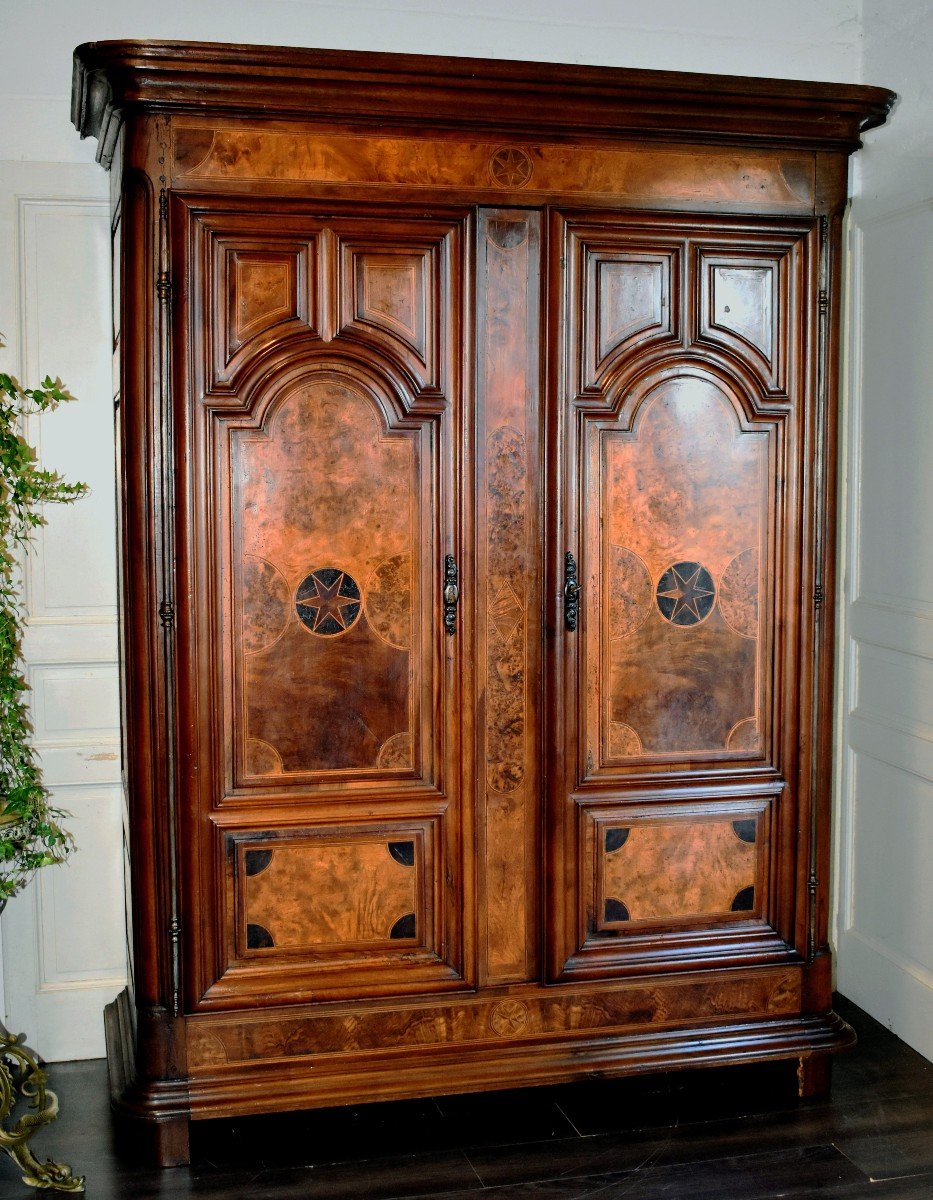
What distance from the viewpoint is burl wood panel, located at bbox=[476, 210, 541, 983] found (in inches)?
106

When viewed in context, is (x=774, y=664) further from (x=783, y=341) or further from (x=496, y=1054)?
(x=496, y=1054)

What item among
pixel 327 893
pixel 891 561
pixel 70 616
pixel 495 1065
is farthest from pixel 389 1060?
pixel 891 561

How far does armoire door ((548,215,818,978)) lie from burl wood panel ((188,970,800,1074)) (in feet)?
0.23

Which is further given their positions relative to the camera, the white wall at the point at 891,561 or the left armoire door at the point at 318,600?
the white wall at the point at 891,561

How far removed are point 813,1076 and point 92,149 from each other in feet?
9.93

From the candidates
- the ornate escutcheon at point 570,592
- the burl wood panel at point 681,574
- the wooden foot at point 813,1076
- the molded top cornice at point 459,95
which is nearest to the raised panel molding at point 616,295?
the burl wood panel at point 681,574

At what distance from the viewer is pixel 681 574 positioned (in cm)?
284

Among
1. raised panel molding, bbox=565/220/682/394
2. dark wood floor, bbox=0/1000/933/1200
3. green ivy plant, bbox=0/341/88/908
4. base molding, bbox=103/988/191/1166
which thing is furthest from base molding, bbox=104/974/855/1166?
raised panel molding, bbox=565/220/682/394

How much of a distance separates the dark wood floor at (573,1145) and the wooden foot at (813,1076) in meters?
0.03

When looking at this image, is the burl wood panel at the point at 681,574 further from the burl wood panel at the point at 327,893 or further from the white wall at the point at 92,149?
the white wall at the point at 92,149

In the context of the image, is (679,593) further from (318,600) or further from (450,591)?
(318,600)

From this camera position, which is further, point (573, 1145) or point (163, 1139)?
point (573, 1145)

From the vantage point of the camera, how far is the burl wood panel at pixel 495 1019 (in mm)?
2686

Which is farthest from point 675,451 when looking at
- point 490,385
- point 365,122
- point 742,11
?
point 742,11
